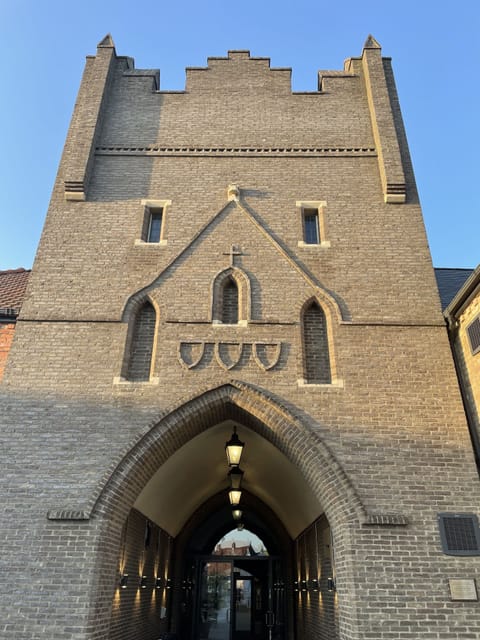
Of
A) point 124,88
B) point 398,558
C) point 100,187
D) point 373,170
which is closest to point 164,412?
point 398,558

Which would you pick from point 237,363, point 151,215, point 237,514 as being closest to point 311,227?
point 151,215

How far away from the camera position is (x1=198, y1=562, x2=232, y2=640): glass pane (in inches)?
559

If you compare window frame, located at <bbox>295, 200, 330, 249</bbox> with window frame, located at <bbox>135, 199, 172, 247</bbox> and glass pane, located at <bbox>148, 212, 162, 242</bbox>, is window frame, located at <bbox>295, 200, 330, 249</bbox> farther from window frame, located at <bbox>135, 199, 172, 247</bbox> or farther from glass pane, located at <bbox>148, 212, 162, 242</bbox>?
glass pane, located at <bbox>148, 212, 162, 242</bbox>

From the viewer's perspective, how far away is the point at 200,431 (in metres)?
8.28

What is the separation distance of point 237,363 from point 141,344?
179cm

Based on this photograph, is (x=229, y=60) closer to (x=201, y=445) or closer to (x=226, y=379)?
(x=226, y=379)

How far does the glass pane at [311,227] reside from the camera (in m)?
9.91

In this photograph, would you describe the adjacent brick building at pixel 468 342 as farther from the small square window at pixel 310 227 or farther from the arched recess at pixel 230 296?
the arched recess at pixel 230 296

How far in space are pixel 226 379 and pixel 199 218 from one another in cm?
361

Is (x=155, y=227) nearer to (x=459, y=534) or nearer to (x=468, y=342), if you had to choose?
(x=468, y=342)

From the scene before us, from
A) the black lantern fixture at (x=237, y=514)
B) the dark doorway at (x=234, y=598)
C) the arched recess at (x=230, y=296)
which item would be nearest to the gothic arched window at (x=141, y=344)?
the arched recess at (x=230, y=296)

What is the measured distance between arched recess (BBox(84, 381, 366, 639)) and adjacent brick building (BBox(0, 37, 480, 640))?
0.03 metres

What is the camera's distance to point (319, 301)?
8805 mm

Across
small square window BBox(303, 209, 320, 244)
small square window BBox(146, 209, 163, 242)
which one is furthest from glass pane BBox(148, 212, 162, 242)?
small square window BBox(303, 209, 320, 244)
